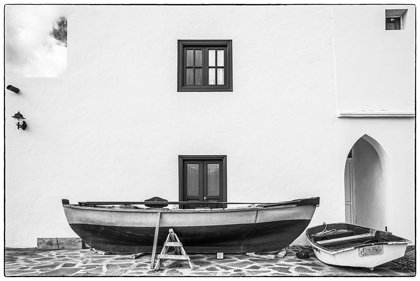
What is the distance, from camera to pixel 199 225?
6332 mm

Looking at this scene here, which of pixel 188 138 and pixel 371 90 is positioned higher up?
pixel 371 90

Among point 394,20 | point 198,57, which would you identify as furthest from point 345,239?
point 394,20

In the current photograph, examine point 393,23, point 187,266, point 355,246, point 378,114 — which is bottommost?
point 187,266

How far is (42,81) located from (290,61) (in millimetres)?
5324

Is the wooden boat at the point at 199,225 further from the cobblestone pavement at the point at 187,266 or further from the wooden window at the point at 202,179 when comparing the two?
the wooden window at the point at 202,179

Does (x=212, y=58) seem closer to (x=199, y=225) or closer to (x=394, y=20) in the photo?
(x=199, y=225)

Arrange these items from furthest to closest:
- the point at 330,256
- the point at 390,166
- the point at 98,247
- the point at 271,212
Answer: the point at 390,166 → the point at 98,247 → the point at 271,212 → the point at 330,256

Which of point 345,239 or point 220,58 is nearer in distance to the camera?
point 345,239

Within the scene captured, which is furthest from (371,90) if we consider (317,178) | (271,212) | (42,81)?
(42,81)

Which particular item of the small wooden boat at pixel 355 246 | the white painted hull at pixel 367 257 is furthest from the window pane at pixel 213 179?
the white painted hull at pixel 367 257

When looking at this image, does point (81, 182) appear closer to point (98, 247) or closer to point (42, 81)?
point (98, 247)

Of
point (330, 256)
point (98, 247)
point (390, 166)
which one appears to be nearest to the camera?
point (330, 256)

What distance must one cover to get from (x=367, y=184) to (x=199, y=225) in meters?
4.49

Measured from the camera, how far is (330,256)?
19.6 feet
